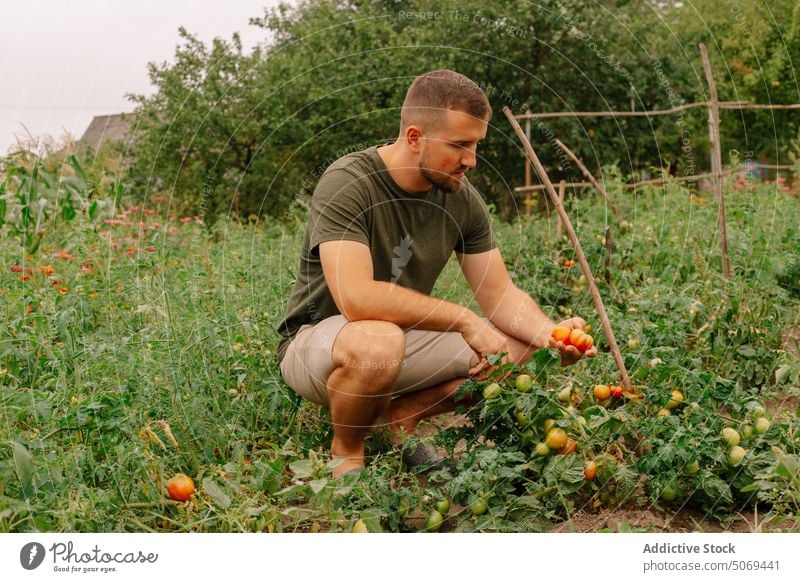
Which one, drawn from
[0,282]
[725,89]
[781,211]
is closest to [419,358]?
[0,282]

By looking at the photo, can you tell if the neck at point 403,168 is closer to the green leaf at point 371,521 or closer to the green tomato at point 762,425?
the green leaf at point 371,521

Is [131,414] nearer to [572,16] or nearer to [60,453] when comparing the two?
[60,453]

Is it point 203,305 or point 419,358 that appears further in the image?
point 203,305

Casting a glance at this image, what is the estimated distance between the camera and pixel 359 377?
275 cm

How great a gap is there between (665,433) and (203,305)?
2.07 m

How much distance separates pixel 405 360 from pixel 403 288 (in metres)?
0.36

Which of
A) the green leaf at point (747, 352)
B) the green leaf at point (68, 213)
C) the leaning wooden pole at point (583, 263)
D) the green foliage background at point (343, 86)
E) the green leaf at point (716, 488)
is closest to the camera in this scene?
the green leaf at point (716, 488)

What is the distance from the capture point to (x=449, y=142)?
111 inches

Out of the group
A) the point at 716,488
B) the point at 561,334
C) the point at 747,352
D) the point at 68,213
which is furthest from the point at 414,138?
the point at 68,213

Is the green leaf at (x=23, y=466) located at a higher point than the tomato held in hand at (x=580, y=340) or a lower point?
higher

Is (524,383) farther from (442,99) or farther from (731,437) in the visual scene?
(442,99)

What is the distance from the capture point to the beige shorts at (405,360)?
9.42ft

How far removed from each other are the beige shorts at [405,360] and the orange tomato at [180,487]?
24.1 inches
